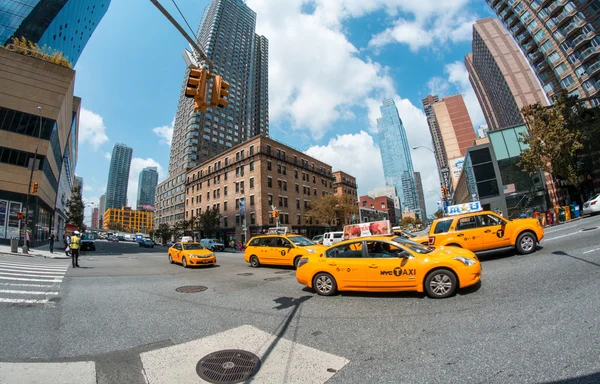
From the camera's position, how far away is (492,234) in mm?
9203

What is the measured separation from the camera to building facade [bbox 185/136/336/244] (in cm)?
4606

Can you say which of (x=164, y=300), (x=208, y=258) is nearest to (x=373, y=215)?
(x=208, y=258)

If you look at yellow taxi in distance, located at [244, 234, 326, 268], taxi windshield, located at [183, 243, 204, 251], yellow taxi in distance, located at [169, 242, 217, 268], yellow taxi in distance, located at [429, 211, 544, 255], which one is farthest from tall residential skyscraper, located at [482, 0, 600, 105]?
taxi windshield, located at [183, 243, 204, 251]

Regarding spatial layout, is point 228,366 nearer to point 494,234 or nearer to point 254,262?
point 494,234

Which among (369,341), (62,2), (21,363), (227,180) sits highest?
(62,2)

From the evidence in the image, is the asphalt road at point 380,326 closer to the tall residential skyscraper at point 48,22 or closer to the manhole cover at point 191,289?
the manhole cover at point 191,289

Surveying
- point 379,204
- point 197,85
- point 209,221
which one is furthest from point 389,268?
point 379,204

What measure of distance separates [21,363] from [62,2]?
241ft

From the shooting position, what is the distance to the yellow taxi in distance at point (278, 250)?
12.6 metres

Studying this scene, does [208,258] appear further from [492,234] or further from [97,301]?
[492,234]

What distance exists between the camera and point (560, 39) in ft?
137

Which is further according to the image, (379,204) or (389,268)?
(379,204)

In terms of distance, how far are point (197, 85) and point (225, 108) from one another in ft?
355

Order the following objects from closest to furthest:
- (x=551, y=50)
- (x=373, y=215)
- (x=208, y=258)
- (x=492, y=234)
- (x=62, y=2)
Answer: (x=492, y=234) < (x=208, y=258) < (x=551, y=50) < (x=62, y=2) < (x=373, y=215)
